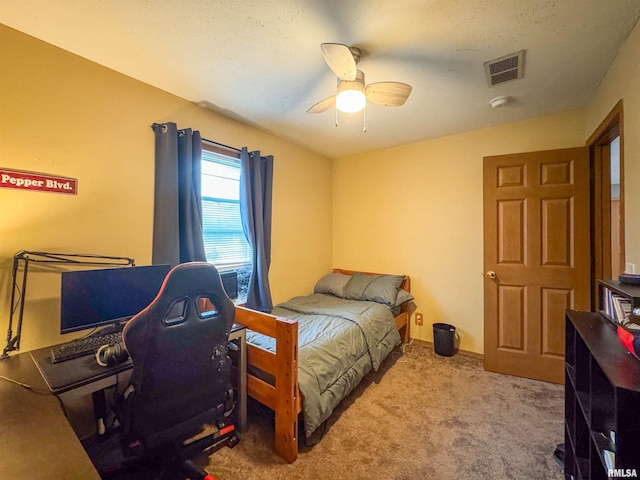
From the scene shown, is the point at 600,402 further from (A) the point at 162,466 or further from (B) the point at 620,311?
(A) the point at 162,466

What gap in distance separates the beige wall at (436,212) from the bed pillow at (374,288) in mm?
293

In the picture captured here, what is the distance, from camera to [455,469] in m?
1.60

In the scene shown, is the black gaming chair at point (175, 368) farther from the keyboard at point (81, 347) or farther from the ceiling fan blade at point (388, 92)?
the ceiling fan blade at point (388, 92)

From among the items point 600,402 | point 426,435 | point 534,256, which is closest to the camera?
point 600,402

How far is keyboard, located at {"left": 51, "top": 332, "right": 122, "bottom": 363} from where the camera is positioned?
4.62 feet

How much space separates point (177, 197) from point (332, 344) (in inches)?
64.7

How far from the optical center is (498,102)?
2.36 metres

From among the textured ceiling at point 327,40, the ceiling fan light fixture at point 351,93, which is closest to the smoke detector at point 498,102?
the textured ceiling at point 327,40

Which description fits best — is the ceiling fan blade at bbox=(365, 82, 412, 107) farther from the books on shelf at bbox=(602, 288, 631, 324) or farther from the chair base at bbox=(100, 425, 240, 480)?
the chair base at bbox=(100, 425, 240, 480)

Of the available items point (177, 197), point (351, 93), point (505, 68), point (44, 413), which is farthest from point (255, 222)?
point (505, 68)

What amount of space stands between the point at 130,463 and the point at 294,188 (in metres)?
2.76

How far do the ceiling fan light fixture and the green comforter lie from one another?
5.40ft

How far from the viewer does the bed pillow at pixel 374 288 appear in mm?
3133

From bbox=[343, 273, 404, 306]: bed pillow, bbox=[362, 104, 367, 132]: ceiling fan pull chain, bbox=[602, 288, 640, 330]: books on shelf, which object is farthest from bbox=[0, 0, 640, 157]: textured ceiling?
bbox=[343, 273, 404, 306]: bed pillow
